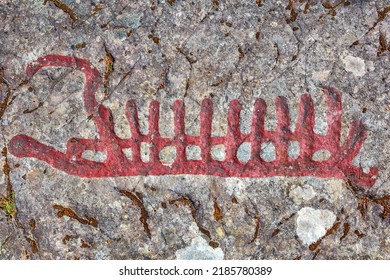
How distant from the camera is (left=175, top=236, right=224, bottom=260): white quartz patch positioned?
2.22 metres

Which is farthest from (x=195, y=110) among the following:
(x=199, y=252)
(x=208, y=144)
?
(x=199, y=252)

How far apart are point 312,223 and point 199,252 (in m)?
0.46

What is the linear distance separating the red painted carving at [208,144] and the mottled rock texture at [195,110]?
0.08 ft

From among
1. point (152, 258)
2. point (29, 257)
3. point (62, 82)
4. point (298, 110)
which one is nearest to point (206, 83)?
point (298, 110)

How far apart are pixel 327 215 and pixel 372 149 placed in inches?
12.3

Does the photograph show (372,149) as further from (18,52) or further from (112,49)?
(18,52)

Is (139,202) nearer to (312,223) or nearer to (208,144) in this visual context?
(208,144)

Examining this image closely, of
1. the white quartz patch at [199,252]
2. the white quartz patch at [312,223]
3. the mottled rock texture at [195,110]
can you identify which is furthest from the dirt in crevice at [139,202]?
the white quartz patch at [312,223]

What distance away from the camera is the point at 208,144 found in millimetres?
2186

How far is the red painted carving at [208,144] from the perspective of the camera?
2164mm

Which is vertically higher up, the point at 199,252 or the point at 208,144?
the point at 208,144

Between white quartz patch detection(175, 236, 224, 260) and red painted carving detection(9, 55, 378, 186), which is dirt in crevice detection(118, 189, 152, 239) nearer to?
red painted carving detection(9, 55, 378, 186)

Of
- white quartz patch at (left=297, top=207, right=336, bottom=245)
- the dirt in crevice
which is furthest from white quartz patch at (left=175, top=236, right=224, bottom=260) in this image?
white quartz patch at (left=297, top=207, right=336, bottom=245)

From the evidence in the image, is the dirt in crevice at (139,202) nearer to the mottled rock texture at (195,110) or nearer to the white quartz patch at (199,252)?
the mottled rock texture at (195,110)
